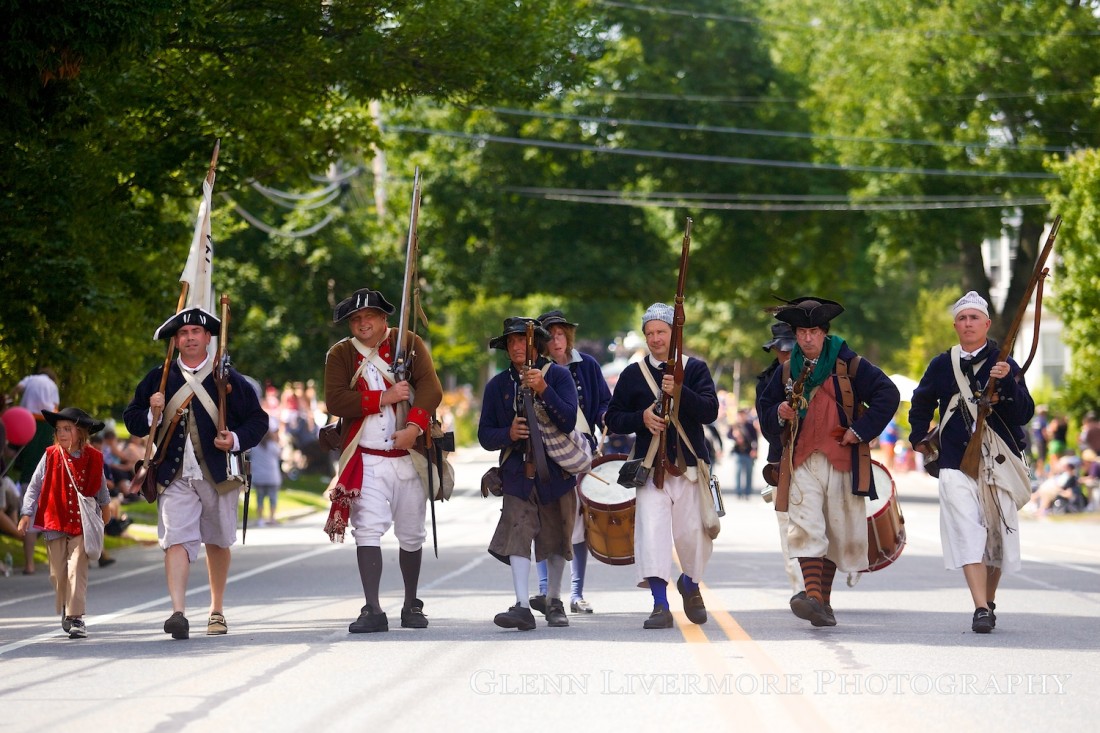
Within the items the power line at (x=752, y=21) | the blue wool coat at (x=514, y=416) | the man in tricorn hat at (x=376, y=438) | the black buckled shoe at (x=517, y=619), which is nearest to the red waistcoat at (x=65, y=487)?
the man in tricorn hat at (x=376, y=438)

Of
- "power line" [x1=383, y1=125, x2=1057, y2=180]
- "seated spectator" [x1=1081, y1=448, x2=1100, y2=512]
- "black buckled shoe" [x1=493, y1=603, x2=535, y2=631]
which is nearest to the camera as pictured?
"black buckled shoe" [x1=493, y1=603, x2=535, y2=631]

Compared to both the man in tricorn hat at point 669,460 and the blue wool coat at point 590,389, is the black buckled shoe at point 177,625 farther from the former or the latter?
the blue wool coat at point 590,389

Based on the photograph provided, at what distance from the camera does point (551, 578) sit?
1208cm

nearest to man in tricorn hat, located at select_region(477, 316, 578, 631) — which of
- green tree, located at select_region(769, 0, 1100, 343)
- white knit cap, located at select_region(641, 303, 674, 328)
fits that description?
white knit cap, located at select_region(641, 303, 674, 328)

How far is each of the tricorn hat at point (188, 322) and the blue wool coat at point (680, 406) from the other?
266cm

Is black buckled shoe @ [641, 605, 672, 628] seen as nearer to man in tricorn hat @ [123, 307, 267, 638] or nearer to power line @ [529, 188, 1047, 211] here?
man in tricorn hat @ [123, 307, 267, 638]

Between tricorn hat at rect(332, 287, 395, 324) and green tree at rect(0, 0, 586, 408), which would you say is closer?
tricorn hat at rect(332, 287, 395, 324)

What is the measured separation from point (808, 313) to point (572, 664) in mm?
3029

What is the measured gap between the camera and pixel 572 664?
9719 mm

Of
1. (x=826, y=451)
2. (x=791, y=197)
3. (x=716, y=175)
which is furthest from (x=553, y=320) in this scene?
(x=791, y=197)

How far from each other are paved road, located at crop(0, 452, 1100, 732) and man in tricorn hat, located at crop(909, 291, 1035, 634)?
490 mm

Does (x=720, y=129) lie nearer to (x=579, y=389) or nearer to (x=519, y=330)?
(x=579, y=389)

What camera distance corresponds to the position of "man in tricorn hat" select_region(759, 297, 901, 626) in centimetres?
1150

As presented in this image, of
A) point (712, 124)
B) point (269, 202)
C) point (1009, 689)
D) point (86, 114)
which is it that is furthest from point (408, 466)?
point (712, 124)
